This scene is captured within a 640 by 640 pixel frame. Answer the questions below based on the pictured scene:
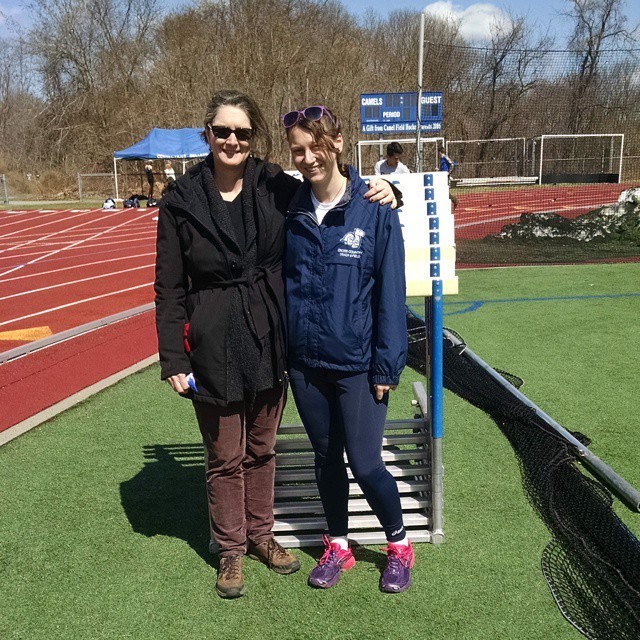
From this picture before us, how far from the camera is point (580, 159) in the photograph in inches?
1127

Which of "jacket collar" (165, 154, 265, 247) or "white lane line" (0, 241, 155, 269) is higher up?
"jacket collar" (165, 154, 265, 247)

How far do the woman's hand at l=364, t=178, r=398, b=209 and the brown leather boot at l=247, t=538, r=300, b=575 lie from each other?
64.4 inches

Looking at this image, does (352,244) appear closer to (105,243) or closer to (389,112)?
(105,243)

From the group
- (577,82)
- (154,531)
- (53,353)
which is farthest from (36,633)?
(577,82)

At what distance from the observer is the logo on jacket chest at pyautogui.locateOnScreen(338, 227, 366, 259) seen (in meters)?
Result: 2.63

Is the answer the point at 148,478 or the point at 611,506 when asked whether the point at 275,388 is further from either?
the point at 611,506

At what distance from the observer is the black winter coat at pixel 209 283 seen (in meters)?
2.75

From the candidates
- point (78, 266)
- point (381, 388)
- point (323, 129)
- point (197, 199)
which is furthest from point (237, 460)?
point (78, 266)

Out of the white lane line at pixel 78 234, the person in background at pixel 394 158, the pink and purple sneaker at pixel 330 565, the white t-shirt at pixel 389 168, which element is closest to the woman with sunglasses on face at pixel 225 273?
the pink and purple sneaker at pixel 330 565

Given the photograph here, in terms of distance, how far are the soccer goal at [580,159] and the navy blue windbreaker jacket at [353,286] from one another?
25506mm

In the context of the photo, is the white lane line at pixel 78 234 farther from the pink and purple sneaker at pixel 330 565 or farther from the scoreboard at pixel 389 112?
the pink and purple sneaker at pixel 330 565

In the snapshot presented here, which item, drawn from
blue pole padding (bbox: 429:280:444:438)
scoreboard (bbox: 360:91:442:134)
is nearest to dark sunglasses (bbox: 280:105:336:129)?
blue pole padding (bbox: 429:280:444:438)

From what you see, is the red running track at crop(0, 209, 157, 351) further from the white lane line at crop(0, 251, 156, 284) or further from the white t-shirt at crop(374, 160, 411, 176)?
the white t-shirt at crop(374, 160, 411, 176)

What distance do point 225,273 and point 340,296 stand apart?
484mm
